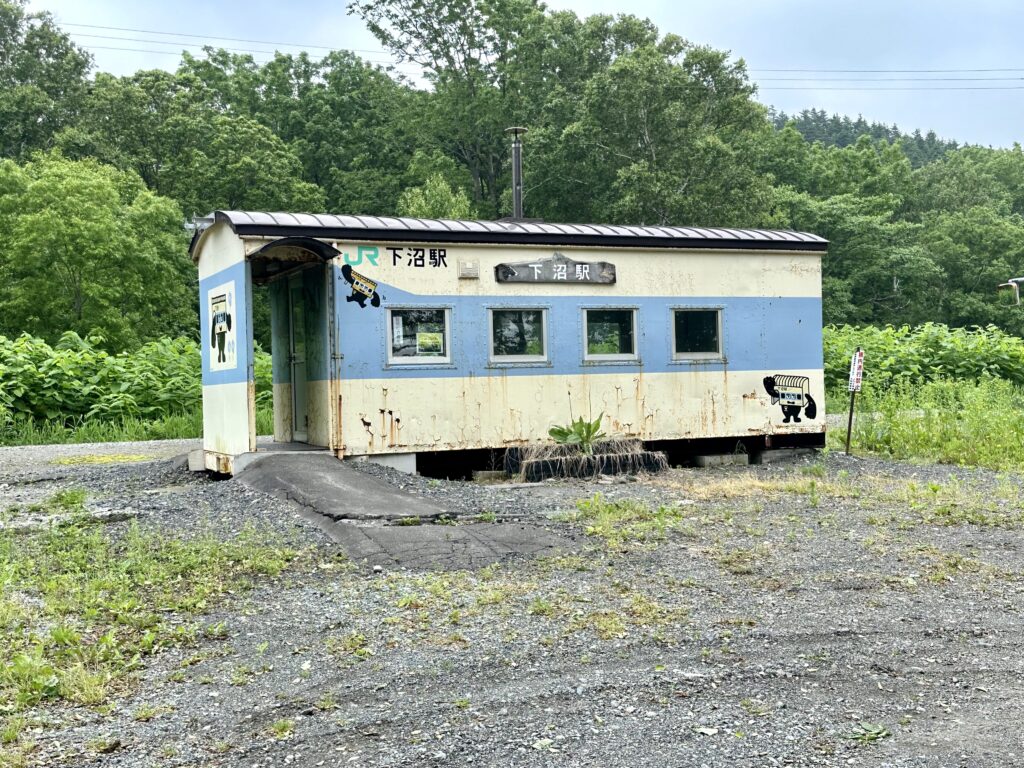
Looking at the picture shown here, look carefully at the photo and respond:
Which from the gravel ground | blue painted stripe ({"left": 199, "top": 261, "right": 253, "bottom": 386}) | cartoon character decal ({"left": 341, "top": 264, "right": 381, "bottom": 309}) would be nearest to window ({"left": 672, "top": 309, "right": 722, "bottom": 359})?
cartoon character decal ({"left": 341, "top": 264, "right": 381, "bottom": 309})

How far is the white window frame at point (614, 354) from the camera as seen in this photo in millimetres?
12273

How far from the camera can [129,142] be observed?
1628 inches

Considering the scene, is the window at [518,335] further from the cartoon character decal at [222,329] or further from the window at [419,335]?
the cartoon character decal at [222,329]

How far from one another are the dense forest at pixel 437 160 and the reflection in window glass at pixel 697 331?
19.6 metres

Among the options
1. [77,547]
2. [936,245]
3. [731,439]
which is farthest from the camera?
[936,245]

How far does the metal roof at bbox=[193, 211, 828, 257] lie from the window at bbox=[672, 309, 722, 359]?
866 mm

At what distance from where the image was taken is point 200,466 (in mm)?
12383

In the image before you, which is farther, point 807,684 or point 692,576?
point 692,576

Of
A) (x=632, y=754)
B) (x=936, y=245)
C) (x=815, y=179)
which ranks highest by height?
(x=815, y=179)

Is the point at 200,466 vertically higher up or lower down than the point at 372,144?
lower down

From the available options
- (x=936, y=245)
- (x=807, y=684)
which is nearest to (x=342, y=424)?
(x=807, y=684)

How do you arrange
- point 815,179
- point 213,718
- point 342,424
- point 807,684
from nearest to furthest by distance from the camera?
point 213,718 < point 807,684 < point 342,424 < point 815,179

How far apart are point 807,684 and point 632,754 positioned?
1.13 metres

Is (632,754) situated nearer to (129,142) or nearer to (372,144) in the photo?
(129,142)
